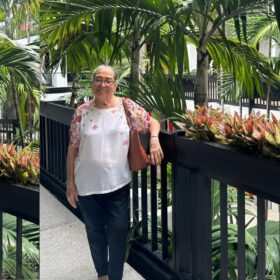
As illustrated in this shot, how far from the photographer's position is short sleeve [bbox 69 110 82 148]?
77.1 inches

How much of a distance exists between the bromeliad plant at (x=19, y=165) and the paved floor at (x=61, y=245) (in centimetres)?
10

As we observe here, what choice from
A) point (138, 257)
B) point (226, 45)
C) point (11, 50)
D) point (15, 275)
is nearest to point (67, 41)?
point (11, 50)

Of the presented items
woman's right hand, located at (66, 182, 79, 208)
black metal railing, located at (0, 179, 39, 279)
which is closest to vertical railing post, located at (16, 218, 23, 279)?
black metal railing, located at (0, 179, 39, 279)

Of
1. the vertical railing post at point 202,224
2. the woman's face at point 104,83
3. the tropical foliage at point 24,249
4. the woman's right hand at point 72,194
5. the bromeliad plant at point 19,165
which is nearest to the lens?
the vertical railing post at point 202,224

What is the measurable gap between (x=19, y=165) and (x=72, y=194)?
0.32 m

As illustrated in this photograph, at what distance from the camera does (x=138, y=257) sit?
2.04m

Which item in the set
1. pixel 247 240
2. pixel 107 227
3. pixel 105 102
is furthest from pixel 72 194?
pixel 247 240

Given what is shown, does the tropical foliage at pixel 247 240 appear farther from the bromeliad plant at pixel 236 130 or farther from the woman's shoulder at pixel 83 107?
the woman's shoulder at pixel 83 107

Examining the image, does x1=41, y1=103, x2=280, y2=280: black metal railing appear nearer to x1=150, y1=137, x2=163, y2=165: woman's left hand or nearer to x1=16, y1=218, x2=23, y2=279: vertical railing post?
x1=150, y1=137, x2=163, y2=165: woman's left hand

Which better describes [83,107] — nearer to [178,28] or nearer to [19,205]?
[178,28]

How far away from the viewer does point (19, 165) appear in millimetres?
2211

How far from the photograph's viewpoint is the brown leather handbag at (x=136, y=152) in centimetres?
187

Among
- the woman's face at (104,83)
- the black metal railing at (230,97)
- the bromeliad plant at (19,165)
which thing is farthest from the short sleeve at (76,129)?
the black metal railing at (230,97)

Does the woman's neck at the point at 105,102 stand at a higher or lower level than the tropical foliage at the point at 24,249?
higher
